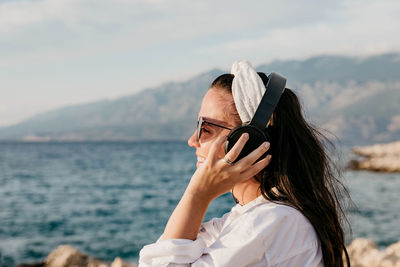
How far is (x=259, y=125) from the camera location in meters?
1.79

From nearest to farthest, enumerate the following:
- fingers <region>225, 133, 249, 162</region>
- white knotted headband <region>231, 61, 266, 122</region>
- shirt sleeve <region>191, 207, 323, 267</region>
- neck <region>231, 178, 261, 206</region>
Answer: shirt sleeve <region>191, 207, 323, 267</region> → fingers <region>225, 133, 249, 162</region> → white knotted headband <region>231, 61, 266, 122</region> → neck <region>231, 178, 261, 206</region>

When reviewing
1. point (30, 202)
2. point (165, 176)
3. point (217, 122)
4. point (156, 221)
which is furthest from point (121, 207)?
point (217, 122)

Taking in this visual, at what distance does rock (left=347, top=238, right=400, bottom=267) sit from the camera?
24.8 ft

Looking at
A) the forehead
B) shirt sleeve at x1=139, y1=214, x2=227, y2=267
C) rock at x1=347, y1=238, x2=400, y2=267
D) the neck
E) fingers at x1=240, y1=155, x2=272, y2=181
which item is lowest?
rock at x1=347, y1=238, x2=400, y2=267

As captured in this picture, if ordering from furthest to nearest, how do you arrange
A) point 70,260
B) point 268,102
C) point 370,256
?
point 70,260
point 370,256
point 268,102

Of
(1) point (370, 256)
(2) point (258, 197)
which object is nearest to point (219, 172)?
(2) point (258, 197)

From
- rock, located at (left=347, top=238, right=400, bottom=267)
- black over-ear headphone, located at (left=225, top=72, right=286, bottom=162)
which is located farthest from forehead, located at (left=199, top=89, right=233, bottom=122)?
rock, located at (left=347, top=238, right=400, bottom=267)

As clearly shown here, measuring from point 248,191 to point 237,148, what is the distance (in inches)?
14.3

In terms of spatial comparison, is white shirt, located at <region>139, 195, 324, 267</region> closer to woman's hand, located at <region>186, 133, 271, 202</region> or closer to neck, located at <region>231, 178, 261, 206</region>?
woman's hand, located at <region>186, 133, 271, 202</region>

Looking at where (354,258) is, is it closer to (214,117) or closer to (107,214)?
(214,117)

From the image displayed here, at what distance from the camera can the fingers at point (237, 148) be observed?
5.62 ft

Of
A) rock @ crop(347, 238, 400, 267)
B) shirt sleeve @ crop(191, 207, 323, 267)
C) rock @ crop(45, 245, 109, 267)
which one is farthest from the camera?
rock @ crop(45, 245, 109, 267)

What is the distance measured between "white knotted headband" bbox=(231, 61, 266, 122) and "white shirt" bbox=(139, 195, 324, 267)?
1.30 feet

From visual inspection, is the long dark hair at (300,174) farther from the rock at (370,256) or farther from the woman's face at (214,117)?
the rock at (370,256)
